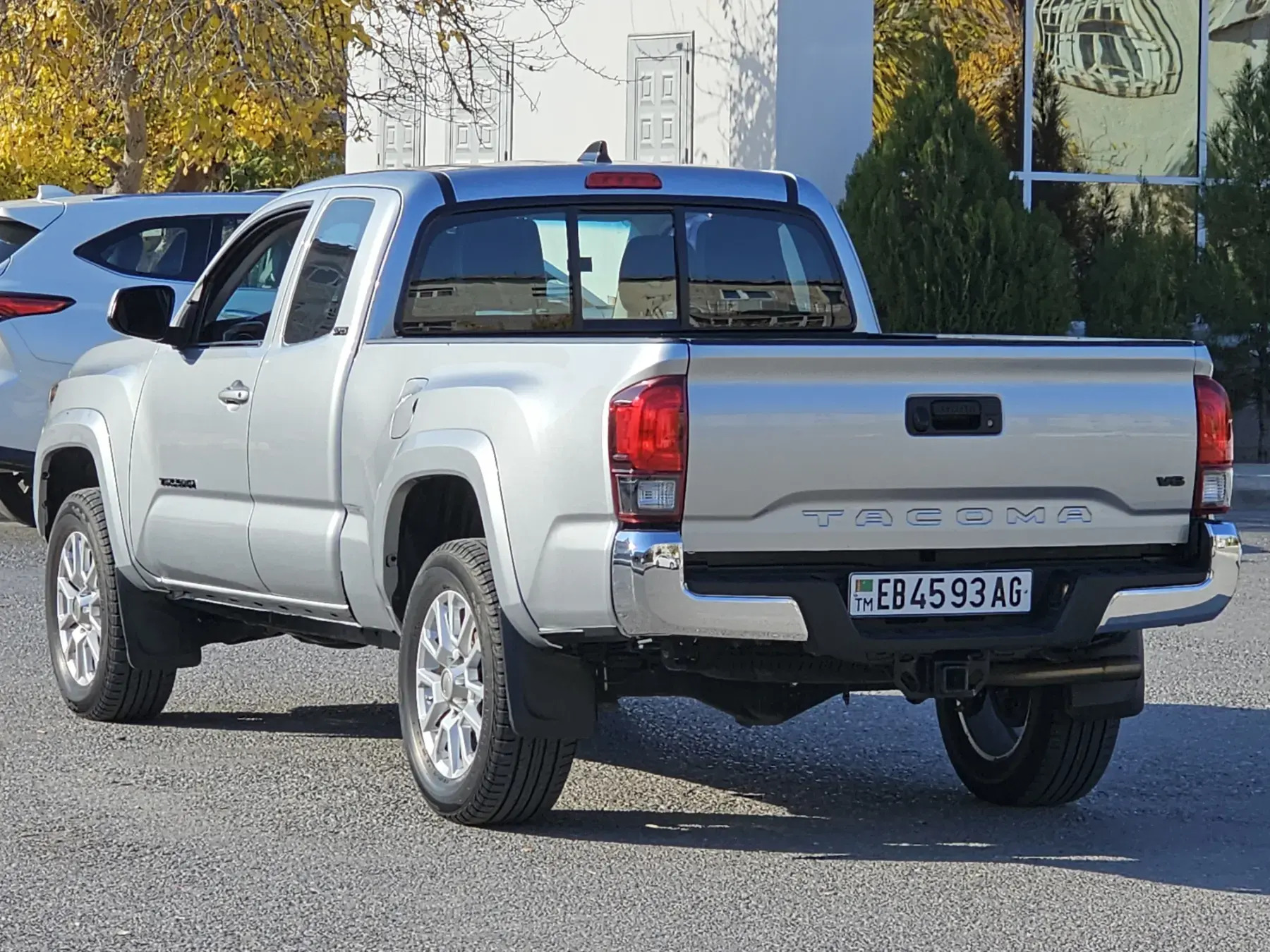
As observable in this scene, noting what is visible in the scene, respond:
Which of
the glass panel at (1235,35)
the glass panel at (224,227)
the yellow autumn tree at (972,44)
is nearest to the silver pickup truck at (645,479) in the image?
the glass panel at (224,227)

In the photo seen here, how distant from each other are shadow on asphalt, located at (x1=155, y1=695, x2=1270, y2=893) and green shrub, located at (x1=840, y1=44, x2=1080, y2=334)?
9.23m

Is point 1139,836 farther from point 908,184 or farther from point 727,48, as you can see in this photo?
point 727,48

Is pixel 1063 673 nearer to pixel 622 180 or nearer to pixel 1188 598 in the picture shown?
pixel 1188 598

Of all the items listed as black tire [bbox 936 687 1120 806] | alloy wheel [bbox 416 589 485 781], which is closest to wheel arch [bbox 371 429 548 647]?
alloy wheel [bbox 416 589 485 781]

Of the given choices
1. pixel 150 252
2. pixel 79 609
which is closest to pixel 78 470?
pixel 79 609

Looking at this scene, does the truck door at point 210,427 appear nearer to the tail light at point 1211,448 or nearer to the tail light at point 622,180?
the tail light at point 622,180

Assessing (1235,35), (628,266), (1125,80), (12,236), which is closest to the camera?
(628,266)

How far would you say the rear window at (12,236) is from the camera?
1306 centimetres

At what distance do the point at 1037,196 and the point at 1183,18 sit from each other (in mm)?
2236

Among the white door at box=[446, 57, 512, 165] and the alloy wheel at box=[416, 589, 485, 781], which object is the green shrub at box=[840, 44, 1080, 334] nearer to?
the white door at box=[446, 57, 512, 165]

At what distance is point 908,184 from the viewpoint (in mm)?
18047

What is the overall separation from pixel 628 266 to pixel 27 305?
6.27m

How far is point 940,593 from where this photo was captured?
5.94 metres

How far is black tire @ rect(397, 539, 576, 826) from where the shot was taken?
6070 mm
